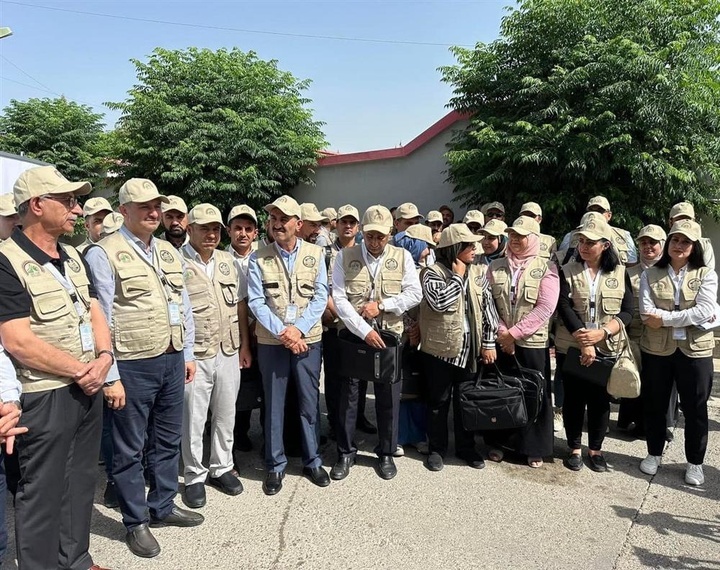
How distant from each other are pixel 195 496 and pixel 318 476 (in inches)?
34.1

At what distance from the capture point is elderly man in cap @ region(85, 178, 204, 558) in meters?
2.83

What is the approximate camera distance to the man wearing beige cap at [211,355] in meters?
3.39

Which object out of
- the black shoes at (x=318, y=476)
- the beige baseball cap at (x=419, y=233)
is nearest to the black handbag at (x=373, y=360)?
the black shoes at (x=318, y=476)

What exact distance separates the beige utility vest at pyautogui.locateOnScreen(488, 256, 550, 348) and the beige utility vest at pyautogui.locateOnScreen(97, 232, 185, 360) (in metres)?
2.43

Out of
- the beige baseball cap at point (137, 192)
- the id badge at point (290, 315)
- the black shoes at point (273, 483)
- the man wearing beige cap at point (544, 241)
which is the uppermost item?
the beige baseball cap at point (137, 192)

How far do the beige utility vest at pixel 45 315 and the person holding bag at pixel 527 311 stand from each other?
2904 millimetres

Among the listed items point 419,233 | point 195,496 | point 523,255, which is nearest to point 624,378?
point 523,255

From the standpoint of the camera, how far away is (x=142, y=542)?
2852 mm

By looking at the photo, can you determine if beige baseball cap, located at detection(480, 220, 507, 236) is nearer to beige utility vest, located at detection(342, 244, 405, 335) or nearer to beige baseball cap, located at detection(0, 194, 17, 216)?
beige utility vest, located at detection(342, 244, 405, 335)

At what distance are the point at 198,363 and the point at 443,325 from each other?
5.86ft

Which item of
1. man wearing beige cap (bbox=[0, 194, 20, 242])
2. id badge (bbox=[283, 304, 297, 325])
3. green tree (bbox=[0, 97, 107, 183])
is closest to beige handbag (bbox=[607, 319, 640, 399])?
id badge (bbox=[283, 304, 297, 325])

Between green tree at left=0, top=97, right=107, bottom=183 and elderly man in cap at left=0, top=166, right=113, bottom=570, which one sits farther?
green tree at left=0, top=97, right=107, bottom=183

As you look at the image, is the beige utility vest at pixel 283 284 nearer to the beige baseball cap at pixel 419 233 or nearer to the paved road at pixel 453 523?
the paved road at pixel 453 523

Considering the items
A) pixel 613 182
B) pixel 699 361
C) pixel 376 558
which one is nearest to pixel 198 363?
pixel 376 558
